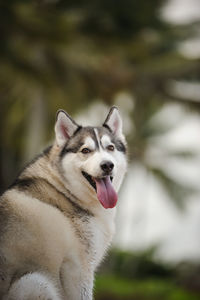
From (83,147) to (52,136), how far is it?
69.3ft

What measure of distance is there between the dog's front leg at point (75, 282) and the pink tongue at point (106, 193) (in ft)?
1.82

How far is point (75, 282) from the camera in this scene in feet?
14.8

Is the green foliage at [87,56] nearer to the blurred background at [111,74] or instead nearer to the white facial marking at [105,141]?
the blurred background at [111,74]

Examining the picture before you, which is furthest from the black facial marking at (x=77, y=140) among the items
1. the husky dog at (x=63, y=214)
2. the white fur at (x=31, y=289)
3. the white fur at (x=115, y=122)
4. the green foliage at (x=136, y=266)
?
the green foliage at (x=136, y=266)

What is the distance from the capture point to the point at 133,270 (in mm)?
23938

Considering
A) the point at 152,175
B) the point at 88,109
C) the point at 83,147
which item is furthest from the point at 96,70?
the point at 83,147

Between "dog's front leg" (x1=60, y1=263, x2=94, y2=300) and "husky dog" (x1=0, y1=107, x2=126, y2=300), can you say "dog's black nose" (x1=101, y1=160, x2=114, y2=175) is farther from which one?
"dog's front leg" (x1=60, y1=263, x2=94, y2=300)

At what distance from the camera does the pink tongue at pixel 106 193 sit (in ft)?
14.9

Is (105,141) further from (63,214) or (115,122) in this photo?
(63,214)

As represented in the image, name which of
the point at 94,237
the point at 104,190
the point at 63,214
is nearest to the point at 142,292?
the point at 94,237

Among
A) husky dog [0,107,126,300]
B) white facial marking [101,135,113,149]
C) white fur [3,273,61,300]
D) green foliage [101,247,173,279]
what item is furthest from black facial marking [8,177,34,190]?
green foliage [101,247,173,279]

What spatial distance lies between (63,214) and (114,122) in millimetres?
1045

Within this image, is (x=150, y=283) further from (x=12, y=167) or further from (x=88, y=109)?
(x=12, y=167)

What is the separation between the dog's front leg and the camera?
446cm
